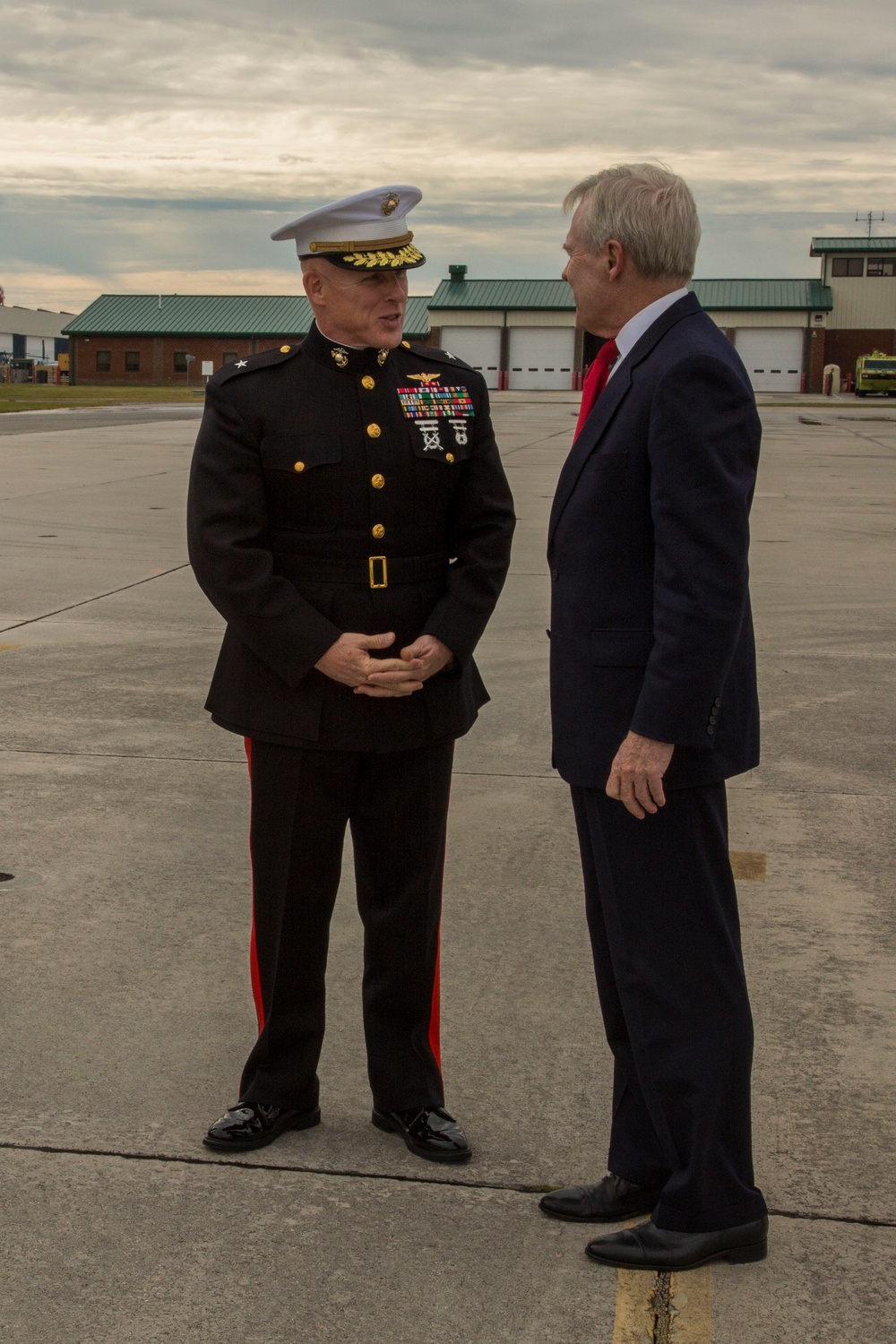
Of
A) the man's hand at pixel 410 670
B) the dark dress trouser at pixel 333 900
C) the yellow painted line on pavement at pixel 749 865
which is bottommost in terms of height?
the yellow painted line on pavement at pixel 749 865

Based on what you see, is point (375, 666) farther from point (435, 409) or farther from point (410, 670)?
point (435, 409)

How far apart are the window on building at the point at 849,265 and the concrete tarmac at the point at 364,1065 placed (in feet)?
220

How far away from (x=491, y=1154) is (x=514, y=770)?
9.49ft

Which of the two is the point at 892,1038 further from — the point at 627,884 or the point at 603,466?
the point at 603,466

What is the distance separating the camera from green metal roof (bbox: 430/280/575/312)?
72.3 meters

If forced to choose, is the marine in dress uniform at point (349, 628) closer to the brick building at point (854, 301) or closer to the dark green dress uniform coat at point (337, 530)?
the dark green dress uniform coat at point (337, 530)

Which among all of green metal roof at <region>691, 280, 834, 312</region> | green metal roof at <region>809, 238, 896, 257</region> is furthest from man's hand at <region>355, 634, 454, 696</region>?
green metal roof at <region>809, 238, 896, 257</region>

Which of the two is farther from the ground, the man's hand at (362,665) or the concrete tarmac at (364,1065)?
the man's hand at (362,665)

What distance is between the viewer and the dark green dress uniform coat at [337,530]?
2.81 metres

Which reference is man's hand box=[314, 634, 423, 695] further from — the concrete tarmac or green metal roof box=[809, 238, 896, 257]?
green metal roof box=[809, 238, 896, 257]

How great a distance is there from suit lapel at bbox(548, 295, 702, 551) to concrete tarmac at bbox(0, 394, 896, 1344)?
1287mm

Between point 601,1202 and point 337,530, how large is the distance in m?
1.36

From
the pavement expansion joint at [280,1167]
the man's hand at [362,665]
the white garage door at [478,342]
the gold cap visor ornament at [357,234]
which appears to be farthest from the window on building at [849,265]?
the pavement expansion joint at [280,1167]

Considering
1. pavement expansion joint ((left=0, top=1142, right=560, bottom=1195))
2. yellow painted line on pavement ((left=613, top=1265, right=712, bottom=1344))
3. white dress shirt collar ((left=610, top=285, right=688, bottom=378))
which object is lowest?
pavement expansion joint ((left=0, top=1142, right=560, bottom=1195))
